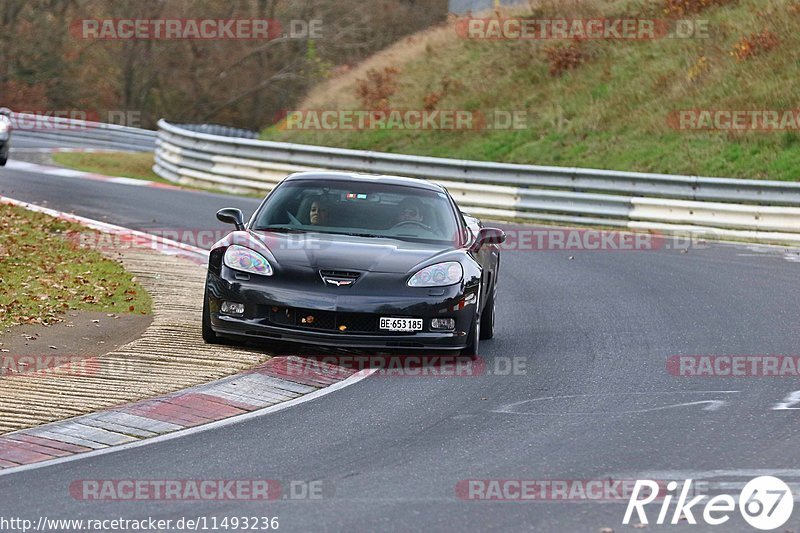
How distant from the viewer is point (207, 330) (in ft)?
34.5

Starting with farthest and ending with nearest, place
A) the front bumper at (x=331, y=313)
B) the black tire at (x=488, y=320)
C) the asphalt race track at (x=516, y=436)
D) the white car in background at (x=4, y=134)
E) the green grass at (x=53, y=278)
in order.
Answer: the white car in background at (x=4, y=134), the green grass at (x=53, y=278), the black tire at (x=488, y=320), the front bumper at (x=331, y=313), the asphalt race track at (x=516, y=436)

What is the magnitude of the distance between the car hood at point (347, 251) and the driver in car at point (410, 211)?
0.48m

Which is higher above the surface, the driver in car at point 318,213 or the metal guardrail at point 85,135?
the metal guardrail at point 85,135

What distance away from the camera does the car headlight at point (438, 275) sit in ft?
33.7

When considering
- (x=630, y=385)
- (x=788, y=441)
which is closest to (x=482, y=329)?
(x=630, y=385)

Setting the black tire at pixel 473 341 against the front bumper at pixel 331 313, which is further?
the black tire at pixel 473 341

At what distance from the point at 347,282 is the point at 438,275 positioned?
733mm

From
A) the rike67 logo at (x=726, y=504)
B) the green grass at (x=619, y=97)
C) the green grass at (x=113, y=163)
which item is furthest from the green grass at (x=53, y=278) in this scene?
the green grass at (x=113, y=163)

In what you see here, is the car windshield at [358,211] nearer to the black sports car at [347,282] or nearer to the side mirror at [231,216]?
the black sports car at [347,282]

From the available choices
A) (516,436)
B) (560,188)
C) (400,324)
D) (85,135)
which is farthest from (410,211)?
(85,135)

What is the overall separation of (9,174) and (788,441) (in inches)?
841

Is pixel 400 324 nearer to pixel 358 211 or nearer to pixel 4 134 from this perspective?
pixel 358 211

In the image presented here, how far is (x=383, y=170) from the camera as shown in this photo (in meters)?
26.5

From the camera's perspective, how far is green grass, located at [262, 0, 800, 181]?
2667 cm
